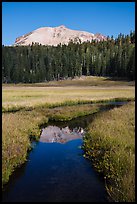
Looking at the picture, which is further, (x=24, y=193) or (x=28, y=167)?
(x=28, y=167)

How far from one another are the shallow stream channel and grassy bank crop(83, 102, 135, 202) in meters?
0.60

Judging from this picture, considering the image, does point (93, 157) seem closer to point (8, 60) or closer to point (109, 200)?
point (109, 200)

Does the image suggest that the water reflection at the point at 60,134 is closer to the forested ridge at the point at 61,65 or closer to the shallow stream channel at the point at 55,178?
the shallow stream channel at the point at 55,178

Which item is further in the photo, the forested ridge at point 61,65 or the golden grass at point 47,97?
the forested ridge at point 61,65

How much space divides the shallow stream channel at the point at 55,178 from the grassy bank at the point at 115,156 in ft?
Result: 1.95

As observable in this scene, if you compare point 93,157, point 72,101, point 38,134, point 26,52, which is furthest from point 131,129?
point 26,52

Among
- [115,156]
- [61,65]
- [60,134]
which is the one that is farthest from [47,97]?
[61,65]

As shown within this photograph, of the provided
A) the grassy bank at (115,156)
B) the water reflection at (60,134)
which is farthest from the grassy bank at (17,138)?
the grassy bank at (115,156)

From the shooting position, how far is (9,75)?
473 ft

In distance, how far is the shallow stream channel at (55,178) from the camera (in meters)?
13.5

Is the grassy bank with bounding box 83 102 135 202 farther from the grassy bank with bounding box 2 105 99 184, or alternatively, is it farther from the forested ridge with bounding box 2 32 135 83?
the forested ridge with bounding box 2 32 135 83

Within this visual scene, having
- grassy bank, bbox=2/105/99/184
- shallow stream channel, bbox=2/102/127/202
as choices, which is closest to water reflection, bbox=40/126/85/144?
grassy bank, bbox=2/105/99/184

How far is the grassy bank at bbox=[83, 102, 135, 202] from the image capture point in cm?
1216

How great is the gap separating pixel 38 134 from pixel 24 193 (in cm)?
1351
